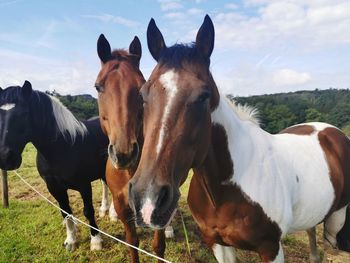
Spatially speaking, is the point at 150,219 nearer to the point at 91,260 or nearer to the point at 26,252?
the point at 91,260

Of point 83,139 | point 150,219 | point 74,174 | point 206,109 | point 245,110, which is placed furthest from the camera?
point 83,139

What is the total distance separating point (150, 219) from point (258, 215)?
3.43 feet

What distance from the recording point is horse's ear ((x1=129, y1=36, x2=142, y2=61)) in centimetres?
333

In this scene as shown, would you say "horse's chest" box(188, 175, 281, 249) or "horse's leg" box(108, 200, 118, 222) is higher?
"horse's chest" box(188, 175, 281, 249)

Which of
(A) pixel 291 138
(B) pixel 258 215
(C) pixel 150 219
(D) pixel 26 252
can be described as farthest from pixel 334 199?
(D) pixel 26 252

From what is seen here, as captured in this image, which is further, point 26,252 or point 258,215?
point 26,252

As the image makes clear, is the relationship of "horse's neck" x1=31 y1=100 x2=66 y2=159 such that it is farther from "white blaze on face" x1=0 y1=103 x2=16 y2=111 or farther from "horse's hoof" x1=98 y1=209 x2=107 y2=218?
"horse's hoof" x1=98 y1=209 x2=107 y2=218

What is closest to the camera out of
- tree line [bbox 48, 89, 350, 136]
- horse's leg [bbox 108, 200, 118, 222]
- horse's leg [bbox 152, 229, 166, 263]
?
horse's leg [bbox 152, 229, 166, 263]

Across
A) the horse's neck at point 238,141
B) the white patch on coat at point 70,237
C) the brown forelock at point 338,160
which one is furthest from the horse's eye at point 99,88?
the white patch on coat at point 70,237

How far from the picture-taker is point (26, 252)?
4375mm

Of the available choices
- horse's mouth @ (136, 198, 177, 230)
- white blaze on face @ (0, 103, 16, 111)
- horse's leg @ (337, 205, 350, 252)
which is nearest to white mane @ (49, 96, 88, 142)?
white blaze on face @ (0, 103, 16, 111)

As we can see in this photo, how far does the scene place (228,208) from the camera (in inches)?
85.7

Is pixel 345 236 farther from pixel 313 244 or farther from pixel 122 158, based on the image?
pixel 122 158

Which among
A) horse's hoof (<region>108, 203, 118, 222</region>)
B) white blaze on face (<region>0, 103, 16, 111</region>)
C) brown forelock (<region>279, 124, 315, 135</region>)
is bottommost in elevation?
horse's hoof (<region>108, 203, 118, 222</region>)
